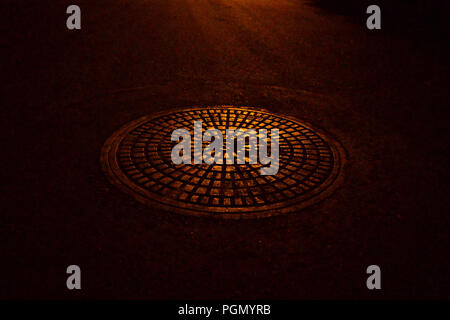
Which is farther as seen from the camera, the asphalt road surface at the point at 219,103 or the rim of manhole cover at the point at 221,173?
the rim of manhole cover at the point at 221,173

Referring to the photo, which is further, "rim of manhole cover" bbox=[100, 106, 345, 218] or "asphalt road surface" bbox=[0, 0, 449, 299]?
"rim of manhole cover" bbox=[100, 106, 345, 218]

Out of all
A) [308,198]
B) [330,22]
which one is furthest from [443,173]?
[330,22]

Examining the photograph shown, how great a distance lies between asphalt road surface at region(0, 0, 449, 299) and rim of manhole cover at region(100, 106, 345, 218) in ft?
0.42

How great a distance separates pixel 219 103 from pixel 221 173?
5.73 feet

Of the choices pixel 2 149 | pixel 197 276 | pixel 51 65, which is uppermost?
pixel 51 65

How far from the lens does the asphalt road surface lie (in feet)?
9.39

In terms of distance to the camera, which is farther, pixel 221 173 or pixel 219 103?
pixel 219 103

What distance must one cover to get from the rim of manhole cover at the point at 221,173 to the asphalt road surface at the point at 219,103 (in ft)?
0.42

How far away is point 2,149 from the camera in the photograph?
4160 millimetres

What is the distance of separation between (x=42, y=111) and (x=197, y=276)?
127 inches

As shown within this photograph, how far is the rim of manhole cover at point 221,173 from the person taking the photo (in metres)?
3.54

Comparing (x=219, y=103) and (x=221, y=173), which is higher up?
(x=219, y=103)

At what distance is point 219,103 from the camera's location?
5.45 meters

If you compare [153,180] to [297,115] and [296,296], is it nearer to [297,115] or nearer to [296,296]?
[296,296]
